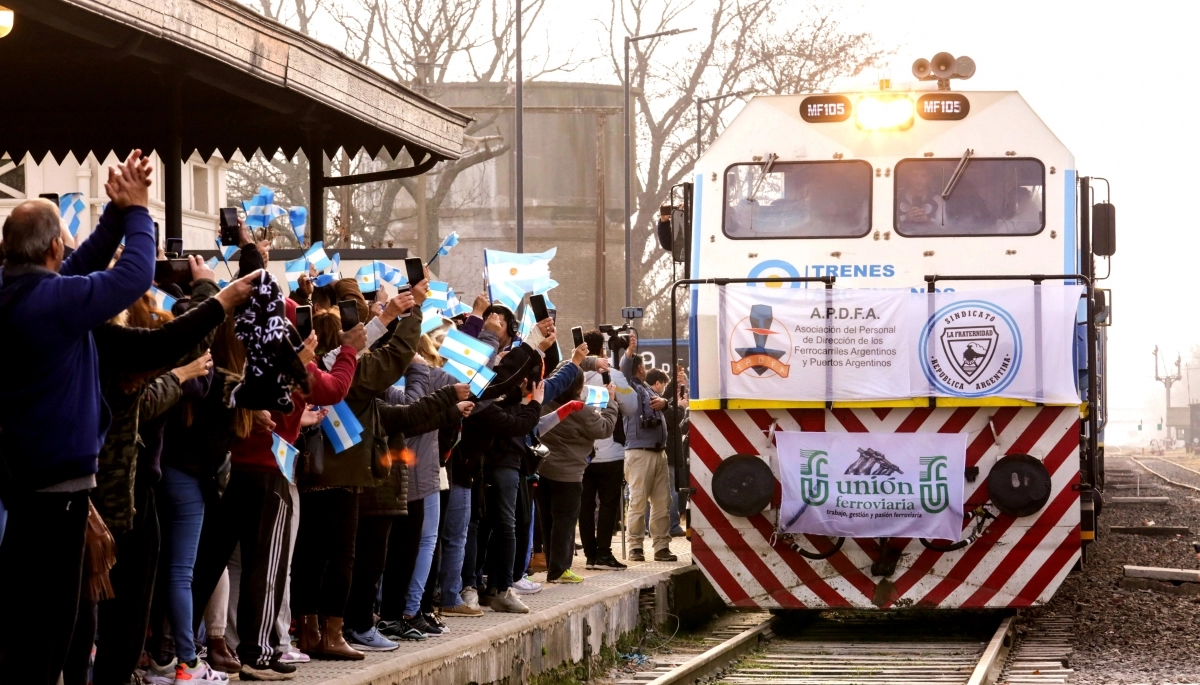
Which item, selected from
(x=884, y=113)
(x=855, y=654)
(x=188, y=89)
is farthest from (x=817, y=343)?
(x=188, y=89)

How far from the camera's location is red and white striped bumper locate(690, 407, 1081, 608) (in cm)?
1134

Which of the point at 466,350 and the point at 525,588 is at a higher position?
the point at 466,350

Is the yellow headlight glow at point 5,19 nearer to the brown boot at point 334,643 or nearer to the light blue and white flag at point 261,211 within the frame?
the light blue and white flag at point 261,211

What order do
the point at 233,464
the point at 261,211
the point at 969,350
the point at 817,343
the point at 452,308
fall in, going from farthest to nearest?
1. the point at 817,343
2. the point at 969,350
3. the point at 452,308
4. the point at 261,211
5. the point at 233,464

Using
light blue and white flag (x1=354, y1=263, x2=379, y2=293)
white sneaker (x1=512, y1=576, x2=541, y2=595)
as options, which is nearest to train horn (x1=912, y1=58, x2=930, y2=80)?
white sneaker (x1=512, y1=576, x2=541, y2=595)

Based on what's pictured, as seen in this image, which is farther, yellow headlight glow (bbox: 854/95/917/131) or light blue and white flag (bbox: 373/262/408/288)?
yellow headlight glow (bbox: 854/95/917/131)

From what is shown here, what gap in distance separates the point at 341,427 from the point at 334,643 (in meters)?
1.04

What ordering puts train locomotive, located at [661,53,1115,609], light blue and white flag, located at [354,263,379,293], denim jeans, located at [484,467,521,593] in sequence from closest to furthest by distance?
1. light blue and white flag, located at [354,263,379,293]
2. denim jeans, located at [484,467,521,593]
3. train locomotive, located at [661,53,1115,609]

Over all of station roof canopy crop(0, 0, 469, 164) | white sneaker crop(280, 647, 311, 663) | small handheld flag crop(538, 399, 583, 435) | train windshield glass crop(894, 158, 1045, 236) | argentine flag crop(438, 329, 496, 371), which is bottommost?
white sneaker crop(280, 647, 311, 663)

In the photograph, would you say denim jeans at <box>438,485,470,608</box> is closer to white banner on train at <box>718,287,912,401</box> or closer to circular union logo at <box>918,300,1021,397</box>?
white banner on train at <box>718,287,912,401</box>

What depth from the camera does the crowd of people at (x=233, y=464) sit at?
16.8 ft

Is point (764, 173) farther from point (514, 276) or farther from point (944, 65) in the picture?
point (514, 276)

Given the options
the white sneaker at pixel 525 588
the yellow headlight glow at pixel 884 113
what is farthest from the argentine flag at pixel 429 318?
the yellow headlight glow at pixel 884 113

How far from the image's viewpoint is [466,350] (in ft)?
30.1
